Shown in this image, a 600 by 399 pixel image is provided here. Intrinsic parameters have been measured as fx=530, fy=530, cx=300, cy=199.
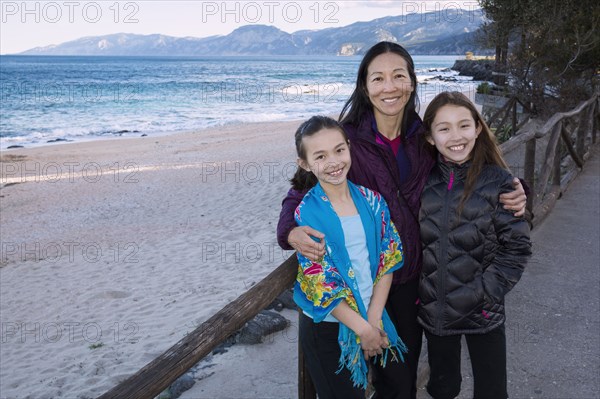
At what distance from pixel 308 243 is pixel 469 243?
74 centimetres

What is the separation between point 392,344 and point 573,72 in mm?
13790

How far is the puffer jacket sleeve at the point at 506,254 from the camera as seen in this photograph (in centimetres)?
221

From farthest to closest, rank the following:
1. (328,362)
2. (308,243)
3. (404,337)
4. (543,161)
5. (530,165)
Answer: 1. (543,161)
2. (530,165)
3. (404,337)
4. (328,362)
5. (308,243)

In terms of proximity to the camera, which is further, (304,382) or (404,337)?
(304,382)

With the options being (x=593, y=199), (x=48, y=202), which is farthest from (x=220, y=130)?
(x=593, y=199)

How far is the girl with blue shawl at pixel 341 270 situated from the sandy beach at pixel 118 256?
6.92 ft

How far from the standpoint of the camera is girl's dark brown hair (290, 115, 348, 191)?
Answer: 2148 mm

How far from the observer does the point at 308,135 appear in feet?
7.05

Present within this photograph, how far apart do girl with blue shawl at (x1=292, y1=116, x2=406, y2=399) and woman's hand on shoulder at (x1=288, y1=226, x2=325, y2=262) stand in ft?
0.06

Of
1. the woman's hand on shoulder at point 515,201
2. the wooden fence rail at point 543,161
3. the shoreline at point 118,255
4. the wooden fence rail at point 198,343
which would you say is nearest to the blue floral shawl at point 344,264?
the wooden fence rail at point 198,343

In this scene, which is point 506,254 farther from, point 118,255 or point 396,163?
point 118,255

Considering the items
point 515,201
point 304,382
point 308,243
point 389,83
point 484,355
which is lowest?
point 304,382

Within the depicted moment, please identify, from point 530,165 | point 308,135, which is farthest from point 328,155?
point 530,165

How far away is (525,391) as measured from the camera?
9.98 feet
